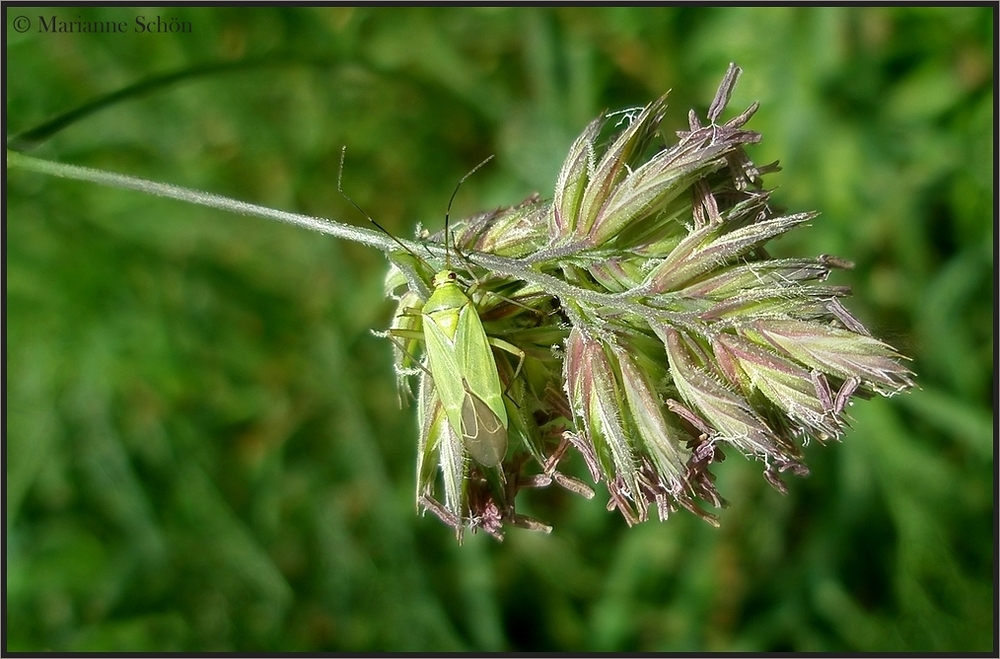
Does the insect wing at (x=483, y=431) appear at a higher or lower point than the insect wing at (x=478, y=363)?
lower

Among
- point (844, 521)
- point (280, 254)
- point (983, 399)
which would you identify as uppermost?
point (280, 254)

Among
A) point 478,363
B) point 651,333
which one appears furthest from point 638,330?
point 478,363

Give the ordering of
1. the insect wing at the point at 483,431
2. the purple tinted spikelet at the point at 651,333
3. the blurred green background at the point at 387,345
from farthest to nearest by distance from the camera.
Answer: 1. the blurred green background at the point at 387,345
2. the insect wing at the point at 483,431
3. the purple tinted spikelet at the point at 651,333

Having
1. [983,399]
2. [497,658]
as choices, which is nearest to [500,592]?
[497,658]

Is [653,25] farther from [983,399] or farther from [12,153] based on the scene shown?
[12,153]

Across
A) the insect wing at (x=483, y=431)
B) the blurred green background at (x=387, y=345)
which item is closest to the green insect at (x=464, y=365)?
the insect wing at (x=483, y=431)

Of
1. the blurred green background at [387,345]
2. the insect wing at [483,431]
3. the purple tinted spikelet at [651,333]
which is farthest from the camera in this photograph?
the blurred green background at [387,345]

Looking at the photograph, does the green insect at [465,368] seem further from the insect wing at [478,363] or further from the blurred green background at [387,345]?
the blurred green background at [387,345]

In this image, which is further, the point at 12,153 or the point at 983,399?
the point at 983,399

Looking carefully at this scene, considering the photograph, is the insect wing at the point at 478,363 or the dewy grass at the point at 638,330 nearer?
the dewy grass at the point at 638,330
